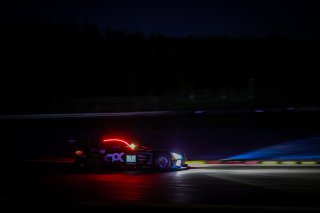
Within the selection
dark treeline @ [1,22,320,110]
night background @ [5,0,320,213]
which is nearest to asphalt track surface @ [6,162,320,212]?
night background @ [5,0,320,213]

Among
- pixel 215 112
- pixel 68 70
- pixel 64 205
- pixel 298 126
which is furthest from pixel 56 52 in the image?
pixel 64 205

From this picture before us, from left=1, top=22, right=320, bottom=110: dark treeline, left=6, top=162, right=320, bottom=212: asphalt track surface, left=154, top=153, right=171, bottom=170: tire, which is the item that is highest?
left=1, top=22, right=320, bottom=110: dark treeline

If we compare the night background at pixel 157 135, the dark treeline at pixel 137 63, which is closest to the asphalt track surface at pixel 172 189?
the night background at pixel 157 135

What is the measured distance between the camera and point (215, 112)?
97.2 feet

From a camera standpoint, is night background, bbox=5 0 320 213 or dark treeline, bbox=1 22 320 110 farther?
dark treeline, bbox=1 22 320 110

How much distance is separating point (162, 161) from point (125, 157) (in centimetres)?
131

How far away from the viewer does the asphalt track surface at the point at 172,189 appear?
8.75 metres

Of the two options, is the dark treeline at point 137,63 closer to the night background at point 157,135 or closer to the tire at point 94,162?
the night background at point 157,135

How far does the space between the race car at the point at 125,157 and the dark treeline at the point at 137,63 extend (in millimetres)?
28932

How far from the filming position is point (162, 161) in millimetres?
15766

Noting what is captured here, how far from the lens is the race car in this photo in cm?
1577

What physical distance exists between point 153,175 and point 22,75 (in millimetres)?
51137

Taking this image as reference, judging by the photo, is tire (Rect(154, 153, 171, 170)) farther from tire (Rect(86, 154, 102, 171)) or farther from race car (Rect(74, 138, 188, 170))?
tire (Rect(86, 154, 102, 171))

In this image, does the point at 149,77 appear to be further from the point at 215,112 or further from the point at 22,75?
Answer: the point at 215,112
